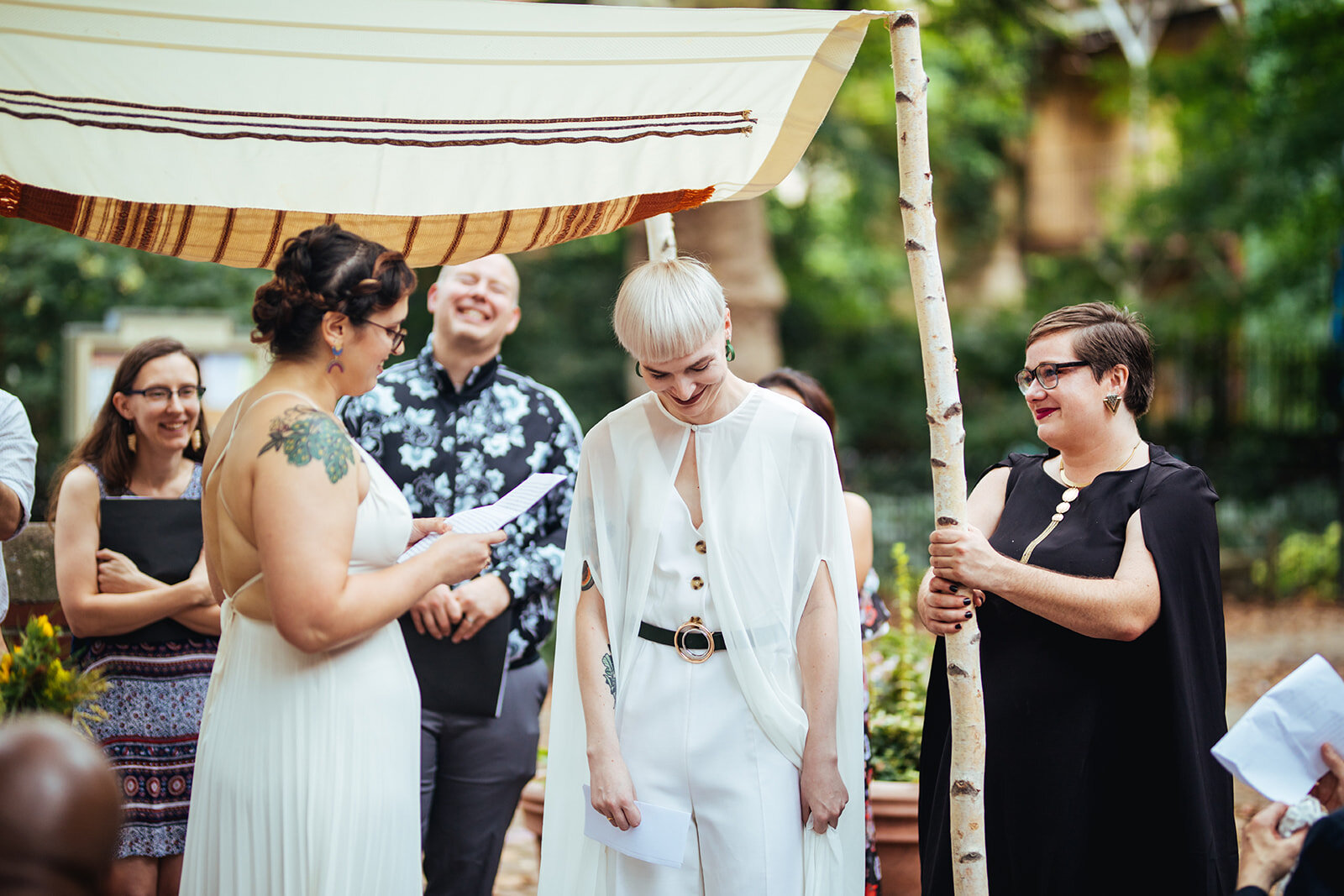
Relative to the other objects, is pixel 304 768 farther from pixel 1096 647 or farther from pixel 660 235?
pixel 660 235

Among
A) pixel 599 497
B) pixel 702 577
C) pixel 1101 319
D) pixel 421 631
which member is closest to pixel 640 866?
pixel 702 577

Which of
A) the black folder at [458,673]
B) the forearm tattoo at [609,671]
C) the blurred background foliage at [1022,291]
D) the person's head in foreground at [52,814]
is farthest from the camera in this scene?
the blurred background foliage at [1022,291]

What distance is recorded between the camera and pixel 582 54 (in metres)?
2.98

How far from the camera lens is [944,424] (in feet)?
9.11

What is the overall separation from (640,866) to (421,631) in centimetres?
128

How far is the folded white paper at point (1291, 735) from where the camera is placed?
2.17 m

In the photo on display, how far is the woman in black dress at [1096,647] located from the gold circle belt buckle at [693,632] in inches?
21.7

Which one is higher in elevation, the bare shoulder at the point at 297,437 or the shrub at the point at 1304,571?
the bare shoulder at the point at 297,437

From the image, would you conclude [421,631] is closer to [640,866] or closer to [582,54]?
[640,866]

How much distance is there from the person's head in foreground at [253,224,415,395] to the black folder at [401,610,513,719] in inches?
53.6

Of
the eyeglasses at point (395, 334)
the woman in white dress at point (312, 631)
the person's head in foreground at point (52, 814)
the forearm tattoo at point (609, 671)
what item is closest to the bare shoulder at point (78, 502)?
the woman in white dress at point (312, 631)

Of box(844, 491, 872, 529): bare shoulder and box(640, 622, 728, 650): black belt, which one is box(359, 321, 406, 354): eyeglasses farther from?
box(844, 491, 872, 529): bare shoulder

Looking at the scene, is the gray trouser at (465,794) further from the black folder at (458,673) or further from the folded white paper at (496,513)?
the folded white paper at (496,513)

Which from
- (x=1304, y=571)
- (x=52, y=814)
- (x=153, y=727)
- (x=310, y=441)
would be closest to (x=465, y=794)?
(x=153, y=727)
